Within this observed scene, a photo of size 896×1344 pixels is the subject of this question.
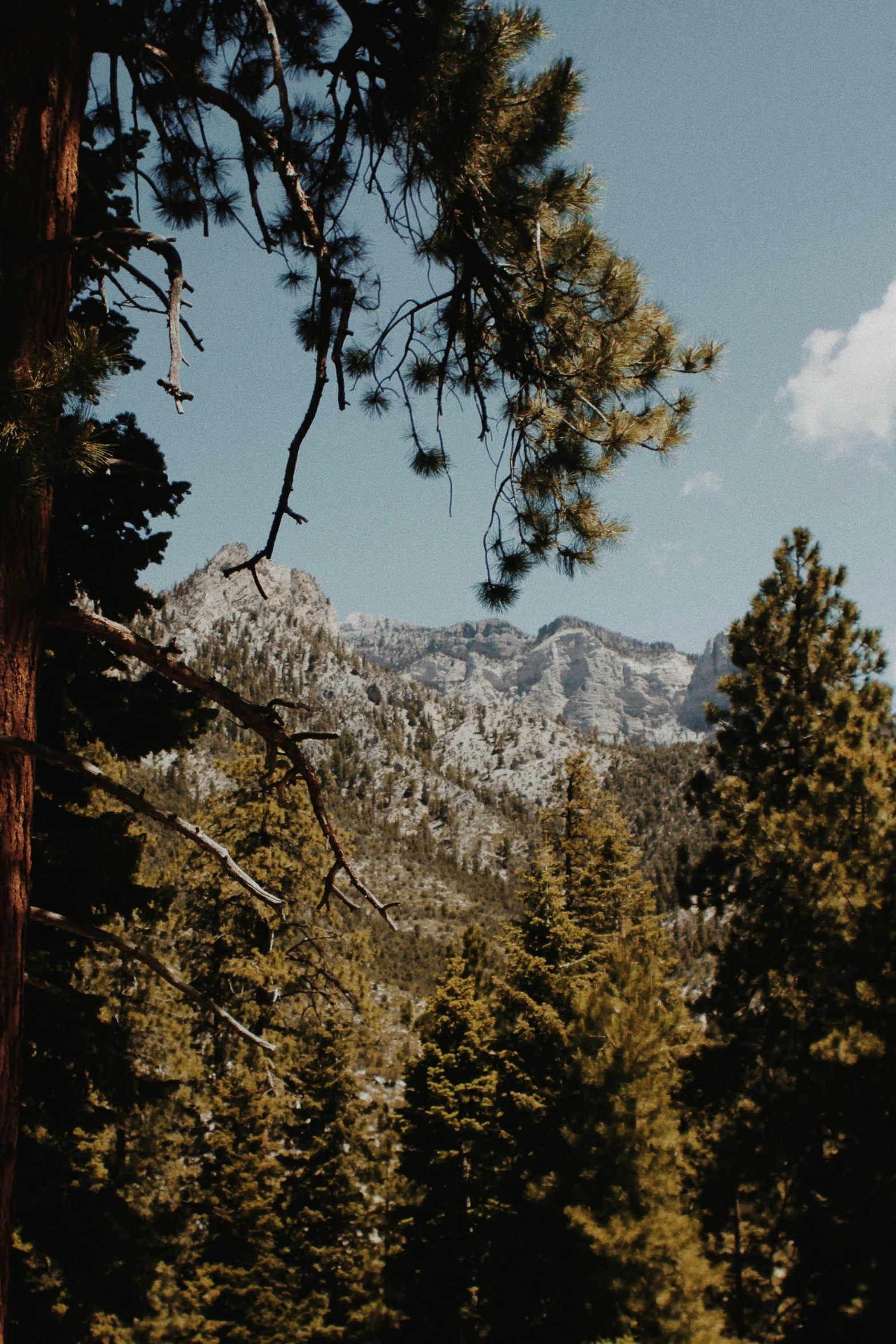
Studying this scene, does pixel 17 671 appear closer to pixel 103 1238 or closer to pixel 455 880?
pixel 103 1238

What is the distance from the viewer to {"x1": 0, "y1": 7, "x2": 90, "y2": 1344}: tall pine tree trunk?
7.64 feet

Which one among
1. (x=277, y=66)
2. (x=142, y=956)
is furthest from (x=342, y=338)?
(x=142, y=956)

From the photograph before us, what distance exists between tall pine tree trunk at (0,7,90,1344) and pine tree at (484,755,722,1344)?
924 cm

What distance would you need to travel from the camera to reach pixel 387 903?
982cm

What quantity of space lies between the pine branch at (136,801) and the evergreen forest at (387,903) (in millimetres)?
17

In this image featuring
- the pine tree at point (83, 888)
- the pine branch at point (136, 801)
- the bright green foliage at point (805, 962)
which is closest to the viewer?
the pine branch at point (136, 801)

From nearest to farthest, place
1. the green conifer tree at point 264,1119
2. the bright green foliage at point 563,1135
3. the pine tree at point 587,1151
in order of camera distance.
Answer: the pine tree at point 587,1151
the bright green foliage at point 563,1135
the green conifer tree at point 264,1119

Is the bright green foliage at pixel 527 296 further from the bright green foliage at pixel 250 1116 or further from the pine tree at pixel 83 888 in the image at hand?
the bright green foliage at pixel 250 1116

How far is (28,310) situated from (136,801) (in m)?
1.44

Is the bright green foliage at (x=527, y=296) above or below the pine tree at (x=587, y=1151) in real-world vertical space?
above

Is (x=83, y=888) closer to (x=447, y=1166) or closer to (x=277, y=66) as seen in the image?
(x=277, y=66)

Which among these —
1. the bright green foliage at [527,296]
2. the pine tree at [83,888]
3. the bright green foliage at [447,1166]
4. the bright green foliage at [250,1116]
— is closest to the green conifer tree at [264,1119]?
the bright green foliage at [250,1116]

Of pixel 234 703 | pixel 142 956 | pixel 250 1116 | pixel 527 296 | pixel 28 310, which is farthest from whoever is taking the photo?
pixel 250 1116

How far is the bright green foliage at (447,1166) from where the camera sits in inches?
543
